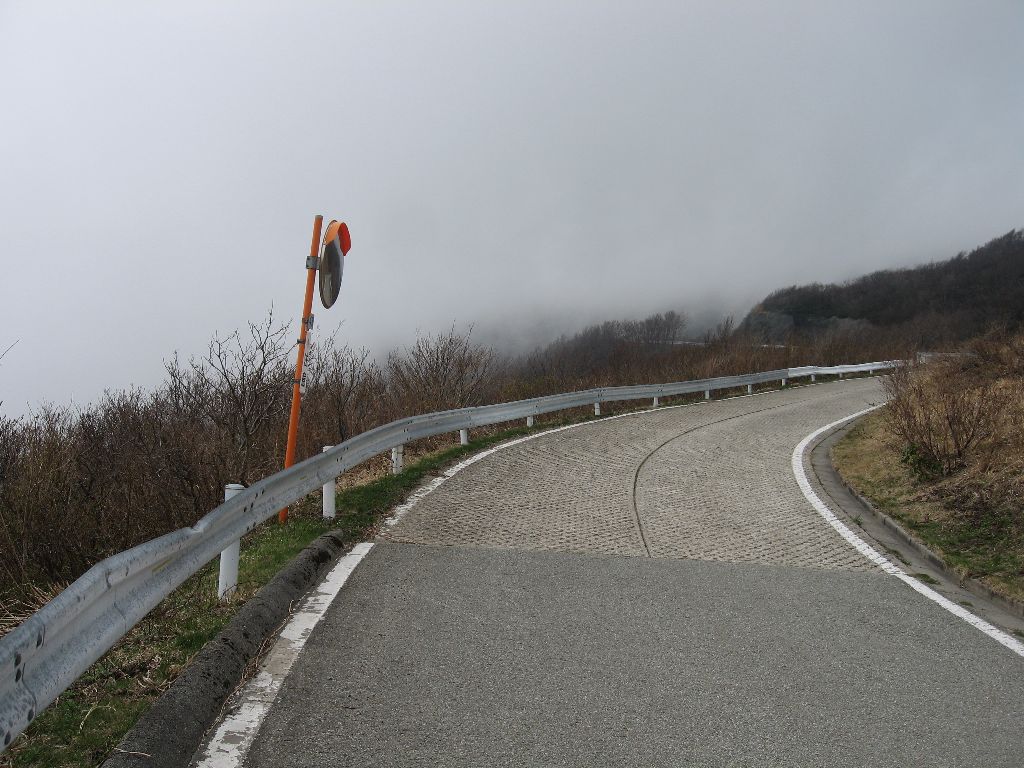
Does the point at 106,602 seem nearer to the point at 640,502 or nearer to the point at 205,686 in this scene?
the point at 205,686

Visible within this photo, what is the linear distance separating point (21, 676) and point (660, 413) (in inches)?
667

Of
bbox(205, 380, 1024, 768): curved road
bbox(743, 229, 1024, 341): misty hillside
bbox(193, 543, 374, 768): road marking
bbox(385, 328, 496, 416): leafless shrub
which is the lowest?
bbox(205, 380, 1024, 768): curved road

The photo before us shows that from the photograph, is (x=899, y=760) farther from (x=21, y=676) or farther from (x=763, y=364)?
(x=763, y=364)

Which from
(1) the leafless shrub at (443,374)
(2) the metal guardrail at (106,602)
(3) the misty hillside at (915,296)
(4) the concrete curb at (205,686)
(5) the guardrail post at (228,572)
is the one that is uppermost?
(3) the misty hillside at (915,296)

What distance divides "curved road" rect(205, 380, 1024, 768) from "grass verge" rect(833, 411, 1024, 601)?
772 mm

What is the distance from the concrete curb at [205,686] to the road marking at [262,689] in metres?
0.07

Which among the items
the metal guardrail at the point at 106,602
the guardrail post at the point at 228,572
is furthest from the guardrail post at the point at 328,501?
the guardrail post at the point at 228,572

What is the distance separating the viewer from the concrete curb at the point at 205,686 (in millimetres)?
2885

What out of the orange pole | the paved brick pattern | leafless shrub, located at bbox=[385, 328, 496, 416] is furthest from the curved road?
leafless shrub, located at bbox=[385, 328, 496, 416]

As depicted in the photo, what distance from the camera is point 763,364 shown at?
3300 centimetres

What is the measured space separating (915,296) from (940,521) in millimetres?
114066

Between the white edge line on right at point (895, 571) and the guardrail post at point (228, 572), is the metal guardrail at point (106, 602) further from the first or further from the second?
the white edge line on right at point (895, 571)

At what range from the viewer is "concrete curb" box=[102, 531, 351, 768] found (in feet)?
9.46

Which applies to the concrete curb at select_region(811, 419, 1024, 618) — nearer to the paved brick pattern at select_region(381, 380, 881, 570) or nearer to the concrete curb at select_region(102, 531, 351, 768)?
the paved brick pattern at select_region(381, 380, 881, 570)
